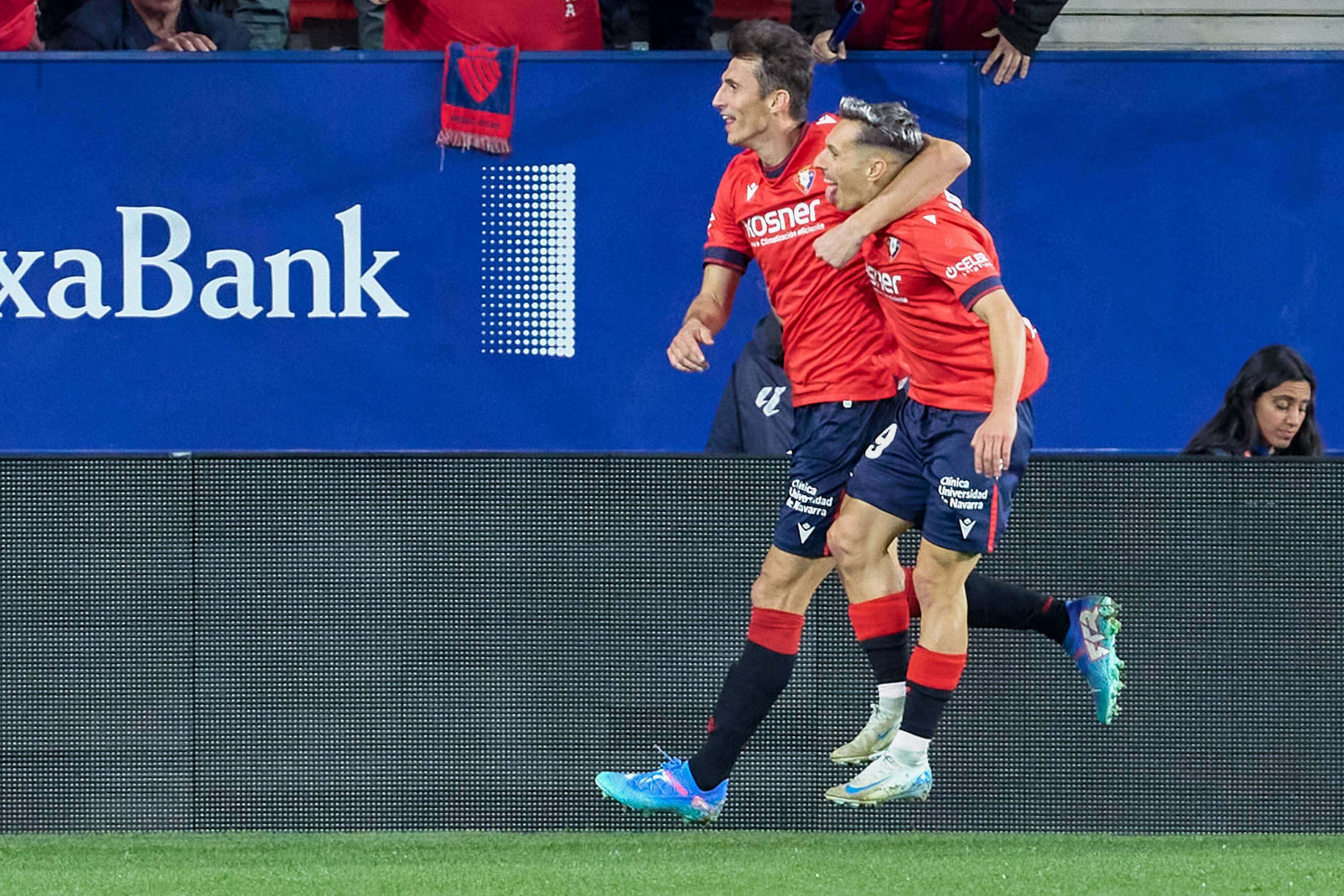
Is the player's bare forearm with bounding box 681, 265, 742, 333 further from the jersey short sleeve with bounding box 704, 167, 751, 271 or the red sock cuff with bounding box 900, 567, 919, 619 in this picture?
the red sock cuff with bounding box 900, 567, 919, 619

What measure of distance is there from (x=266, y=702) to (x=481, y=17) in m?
2.93

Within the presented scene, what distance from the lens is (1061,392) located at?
7.00m

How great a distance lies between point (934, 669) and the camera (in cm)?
495

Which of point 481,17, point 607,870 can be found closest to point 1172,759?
point 607,870

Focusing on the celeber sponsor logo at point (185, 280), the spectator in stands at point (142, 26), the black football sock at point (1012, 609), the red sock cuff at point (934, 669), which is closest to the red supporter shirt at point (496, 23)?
the spectator in stands at point (142, 26)

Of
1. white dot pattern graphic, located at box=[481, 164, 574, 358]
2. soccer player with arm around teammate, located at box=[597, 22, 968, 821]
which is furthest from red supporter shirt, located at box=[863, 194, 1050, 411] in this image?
white dot pattern graphic, located at box=[481, 164, 574, 358]

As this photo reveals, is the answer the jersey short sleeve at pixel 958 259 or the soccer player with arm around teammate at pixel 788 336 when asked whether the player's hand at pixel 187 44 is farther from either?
the jersey short sleeve at pixel 958 259

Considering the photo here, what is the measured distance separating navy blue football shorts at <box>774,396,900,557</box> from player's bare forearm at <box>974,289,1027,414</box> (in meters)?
0.49

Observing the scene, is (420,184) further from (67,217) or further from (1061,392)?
(1061,392)

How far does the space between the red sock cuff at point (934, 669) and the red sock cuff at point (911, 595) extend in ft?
0.52

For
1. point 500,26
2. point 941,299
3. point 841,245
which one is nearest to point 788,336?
point 841,245

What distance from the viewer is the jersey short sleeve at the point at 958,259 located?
477 cm

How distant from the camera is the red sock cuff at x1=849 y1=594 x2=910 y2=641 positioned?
503 centimetres

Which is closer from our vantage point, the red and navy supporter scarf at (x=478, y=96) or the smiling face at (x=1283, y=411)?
the smiling face at (x=1283, y=411)
